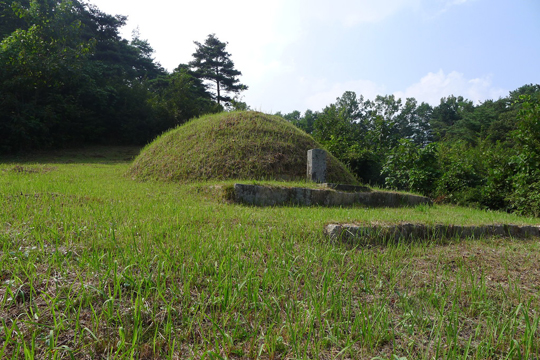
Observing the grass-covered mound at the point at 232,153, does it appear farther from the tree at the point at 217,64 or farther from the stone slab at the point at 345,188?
the tree at the point at 217,64

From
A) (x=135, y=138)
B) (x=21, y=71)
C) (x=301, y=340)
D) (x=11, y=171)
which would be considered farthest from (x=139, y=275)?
(x=135, y=138)

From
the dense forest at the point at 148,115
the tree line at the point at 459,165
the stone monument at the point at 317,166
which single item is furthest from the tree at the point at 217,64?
the stone monument at the point at 317,166

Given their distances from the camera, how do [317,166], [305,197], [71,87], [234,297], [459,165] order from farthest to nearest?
[71,87] < [459,165] < [317,166] < [305,197] < [234,297]

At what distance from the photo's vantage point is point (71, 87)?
64.8ft

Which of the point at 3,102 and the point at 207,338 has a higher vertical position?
the point at 3,102

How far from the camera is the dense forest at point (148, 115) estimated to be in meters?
9.53

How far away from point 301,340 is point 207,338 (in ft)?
1.87

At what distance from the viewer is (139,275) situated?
7.10 ft

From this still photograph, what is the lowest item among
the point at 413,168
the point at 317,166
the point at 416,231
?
the point at 416,231

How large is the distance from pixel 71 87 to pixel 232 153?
17050mm

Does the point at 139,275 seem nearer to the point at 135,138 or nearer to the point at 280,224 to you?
the point at 280,224

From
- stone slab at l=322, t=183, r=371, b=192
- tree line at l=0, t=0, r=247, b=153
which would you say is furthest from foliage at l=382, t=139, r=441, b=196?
tree line at l=0, t=0, r=247, b=153

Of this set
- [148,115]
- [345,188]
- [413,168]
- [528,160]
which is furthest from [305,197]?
[148,115]

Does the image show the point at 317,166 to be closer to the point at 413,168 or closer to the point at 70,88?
the point at 413,168
